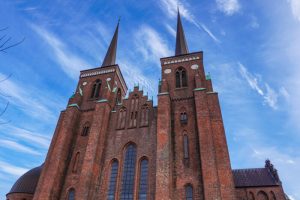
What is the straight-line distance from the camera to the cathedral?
17.4m

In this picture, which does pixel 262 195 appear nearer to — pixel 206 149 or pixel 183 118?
pixel 206 149

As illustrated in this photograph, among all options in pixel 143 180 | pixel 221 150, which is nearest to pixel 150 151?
pixel 143 180

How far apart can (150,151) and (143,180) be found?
258 cm

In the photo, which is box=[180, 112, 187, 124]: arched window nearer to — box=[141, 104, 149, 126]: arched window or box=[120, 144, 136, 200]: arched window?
box=[141, 104, 149, 126]: arched window

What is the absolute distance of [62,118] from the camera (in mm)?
25328

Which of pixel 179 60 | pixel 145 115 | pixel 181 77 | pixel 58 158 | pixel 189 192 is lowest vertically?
pixel 189 192

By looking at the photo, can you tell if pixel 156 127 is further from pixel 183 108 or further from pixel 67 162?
pixel 67 162

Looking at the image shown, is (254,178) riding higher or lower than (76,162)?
higher

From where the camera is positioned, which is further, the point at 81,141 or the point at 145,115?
the point at 81,141

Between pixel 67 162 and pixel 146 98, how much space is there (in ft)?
34.2

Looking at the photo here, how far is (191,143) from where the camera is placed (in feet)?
64.2

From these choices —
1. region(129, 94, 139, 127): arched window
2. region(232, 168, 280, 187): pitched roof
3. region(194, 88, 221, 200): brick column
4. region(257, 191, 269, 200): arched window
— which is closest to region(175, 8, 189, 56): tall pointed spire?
region(129, 94, 139, 127): arched window

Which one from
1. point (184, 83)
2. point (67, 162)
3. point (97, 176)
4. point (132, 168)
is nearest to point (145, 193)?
point (132, 168)

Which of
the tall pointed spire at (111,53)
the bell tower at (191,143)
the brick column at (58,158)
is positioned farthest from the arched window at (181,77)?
the brick column at (58,158)
